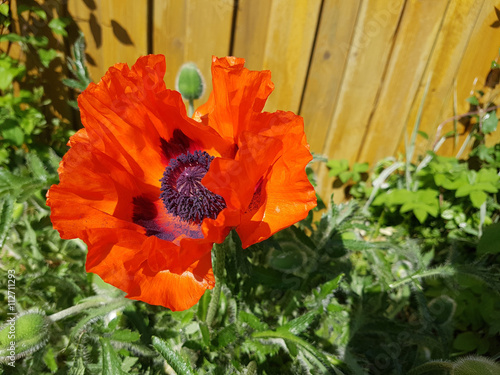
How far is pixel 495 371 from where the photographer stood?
50.9 inches

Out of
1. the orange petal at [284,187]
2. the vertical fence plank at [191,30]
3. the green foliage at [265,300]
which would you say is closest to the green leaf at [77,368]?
the green foliage at [265,300]

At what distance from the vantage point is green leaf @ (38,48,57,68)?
2.74 m

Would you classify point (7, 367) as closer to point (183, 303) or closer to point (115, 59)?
point (183, 303)

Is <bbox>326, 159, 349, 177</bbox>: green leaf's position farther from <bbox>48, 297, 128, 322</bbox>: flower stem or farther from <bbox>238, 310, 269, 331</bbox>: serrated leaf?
<bbox>48, 297, 128, 322</bbox>: flower stem

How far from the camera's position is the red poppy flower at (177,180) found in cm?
98

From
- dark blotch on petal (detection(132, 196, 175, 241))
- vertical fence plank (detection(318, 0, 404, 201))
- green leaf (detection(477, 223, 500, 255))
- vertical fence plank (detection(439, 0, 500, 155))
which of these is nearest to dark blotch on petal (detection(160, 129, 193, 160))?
→ dark blotch on petal (detection(132, 196, 175, 241))

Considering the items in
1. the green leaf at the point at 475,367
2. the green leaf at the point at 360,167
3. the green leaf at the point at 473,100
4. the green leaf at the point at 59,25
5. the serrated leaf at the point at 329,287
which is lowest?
the green leaf at the point at 475,367

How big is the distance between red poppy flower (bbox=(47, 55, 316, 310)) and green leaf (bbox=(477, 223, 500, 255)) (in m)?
1.33

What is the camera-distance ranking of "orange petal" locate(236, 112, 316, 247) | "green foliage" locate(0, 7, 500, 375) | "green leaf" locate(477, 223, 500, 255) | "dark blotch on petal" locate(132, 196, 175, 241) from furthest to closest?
"green leaf" locate(477, 223, 500, 255) < "green foliage" locate(0, 7, 500, 375) < "dark blotch on petal" locate(132, 196, 175, 241) < "orange petal" locate(236, 112, 316, 247)

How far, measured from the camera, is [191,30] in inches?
104

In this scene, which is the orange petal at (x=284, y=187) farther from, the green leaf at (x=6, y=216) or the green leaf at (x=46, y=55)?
the green leaf at (x=46, y=55)

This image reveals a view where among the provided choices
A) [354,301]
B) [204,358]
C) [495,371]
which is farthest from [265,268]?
[495,371]

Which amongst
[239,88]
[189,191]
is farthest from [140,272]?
[239,88]

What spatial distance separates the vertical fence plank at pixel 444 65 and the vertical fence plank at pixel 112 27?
6.24ft
